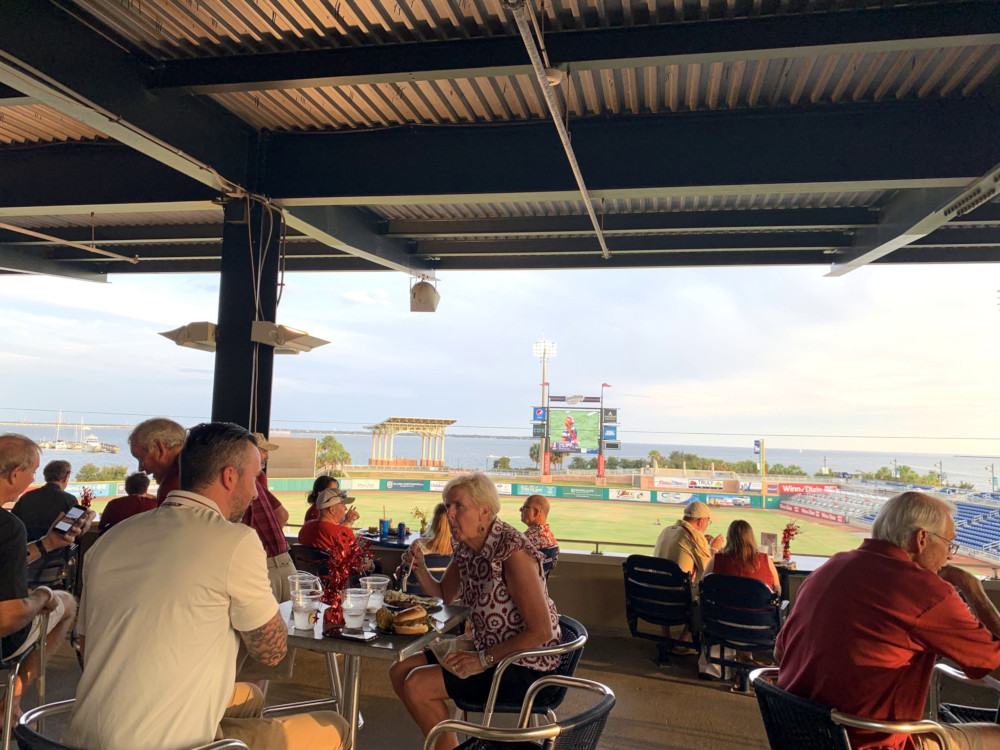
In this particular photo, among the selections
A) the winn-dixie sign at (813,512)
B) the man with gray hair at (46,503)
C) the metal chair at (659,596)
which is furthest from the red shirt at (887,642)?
the winn-dixie sign at (813,512)

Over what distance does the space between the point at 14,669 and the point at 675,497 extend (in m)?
39.4

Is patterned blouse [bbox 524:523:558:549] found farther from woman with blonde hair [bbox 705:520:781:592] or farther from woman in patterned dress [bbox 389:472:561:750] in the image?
woman in patterned dress [bbox 389:472:561:750]

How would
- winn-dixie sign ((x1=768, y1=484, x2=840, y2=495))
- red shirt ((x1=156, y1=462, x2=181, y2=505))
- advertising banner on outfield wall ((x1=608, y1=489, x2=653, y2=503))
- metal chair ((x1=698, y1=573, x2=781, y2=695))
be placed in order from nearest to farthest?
red shirt ((x1=156, y1=462, x2=181, y2=505)) → metal chair ((x1=698, y1=573, x2=781, y2=695)) → advertising banner on outfield wall ((x1=608, y1=489, x2=653, y2=503)) → winn-dixie sign ((x1=768, y1=484, x2=840, y2=495))

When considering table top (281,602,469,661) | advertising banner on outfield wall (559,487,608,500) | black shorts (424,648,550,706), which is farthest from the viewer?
advertising banner on outfield wall (559,487,608,500)

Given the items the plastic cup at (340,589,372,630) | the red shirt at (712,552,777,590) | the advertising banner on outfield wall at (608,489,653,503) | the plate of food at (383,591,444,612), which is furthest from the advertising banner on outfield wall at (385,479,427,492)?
the plastic cup at (340,589,372,630)

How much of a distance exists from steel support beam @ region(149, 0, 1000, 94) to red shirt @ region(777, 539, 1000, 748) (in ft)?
8.06

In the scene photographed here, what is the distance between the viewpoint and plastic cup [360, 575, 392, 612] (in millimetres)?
2459

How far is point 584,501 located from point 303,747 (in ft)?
145

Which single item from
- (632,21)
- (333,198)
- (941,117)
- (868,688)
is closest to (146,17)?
(333,198)

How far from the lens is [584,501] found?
4456 centimetres

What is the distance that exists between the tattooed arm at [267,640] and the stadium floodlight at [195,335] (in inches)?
146

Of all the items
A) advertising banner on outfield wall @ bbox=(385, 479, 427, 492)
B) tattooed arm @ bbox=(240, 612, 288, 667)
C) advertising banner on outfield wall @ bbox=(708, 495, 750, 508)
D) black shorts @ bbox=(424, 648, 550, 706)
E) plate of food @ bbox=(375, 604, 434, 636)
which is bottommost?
advertising banner on outfield wall @ bbox=(708, 495, 750, 508)

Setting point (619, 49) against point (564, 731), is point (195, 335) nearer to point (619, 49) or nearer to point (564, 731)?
point (619, 49)

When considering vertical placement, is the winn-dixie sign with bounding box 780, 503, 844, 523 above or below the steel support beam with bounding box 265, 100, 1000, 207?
below
